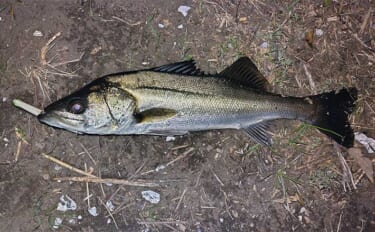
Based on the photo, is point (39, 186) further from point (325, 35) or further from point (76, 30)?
point (325, 35)

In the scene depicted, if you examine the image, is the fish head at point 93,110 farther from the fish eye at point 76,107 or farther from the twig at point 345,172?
the twig at point 345,172

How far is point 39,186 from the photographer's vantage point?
4.31 meters

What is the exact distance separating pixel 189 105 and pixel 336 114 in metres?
1.32

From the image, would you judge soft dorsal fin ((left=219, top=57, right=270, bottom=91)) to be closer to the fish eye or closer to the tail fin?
the tail fin

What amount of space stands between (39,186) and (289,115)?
7.15ft

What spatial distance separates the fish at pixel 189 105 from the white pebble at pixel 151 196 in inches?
23.9

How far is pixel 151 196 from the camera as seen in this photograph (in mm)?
4395

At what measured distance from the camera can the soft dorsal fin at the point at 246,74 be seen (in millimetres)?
4242

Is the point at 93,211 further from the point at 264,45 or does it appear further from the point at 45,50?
the point at 264,45

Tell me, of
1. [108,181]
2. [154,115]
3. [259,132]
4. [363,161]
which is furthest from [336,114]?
[108,181]

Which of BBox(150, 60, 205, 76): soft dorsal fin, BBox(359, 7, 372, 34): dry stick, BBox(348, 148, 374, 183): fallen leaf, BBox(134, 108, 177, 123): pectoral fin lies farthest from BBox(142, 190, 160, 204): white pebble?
BBox(359, 7, 372, 34): dry stick

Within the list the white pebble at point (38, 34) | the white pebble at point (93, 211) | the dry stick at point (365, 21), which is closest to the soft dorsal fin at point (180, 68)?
the white pebble at point (38, 34)

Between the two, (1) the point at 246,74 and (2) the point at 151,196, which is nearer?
(1) the point at 246,74

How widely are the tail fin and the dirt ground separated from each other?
15cm
